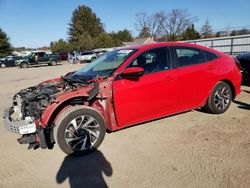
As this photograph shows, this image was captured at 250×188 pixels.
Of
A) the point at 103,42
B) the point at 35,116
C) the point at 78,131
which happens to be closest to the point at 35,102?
the point at 35,116

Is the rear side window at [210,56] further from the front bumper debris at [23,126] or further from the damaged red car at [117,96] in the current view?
the front bumper debris at [23,126]

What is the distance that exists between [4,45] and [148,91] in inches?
2280

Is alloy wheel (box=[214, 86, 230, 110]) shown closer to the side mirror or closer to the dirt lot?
the dirt lot

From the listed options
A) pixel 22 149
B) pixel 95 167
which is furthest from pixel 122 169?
pixel 22 149

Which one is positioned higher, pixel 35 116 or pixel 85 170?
pixel 35 116

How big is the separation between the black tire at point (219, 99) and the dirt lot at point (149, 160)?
0.47 meters

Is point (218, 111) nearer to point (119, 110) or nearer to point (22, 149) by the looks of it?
point (119, 110)

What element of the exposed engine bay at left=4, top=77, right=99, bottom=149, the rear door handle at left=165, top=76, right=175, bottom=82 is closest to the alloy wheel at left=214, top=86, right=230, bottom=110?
the rear door handle at left=165, top=76, right=175, bottom=82

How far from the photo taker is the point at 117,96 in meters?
4.21

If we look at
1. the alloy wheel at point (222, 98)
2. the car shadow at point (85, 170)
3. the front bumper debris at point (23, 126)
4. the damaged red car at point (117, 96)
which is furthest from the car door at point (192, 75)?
the front bumper debris at point (23, 126)

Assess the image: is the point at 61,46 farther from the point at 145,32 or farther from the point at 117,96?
the point at 117,96

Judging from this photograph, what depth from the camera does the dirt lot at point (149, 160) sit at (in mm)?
3236

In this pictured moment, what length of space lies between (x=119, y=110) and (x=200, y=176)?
1696mm

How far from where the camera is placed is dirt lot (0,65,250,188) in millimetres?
3236
